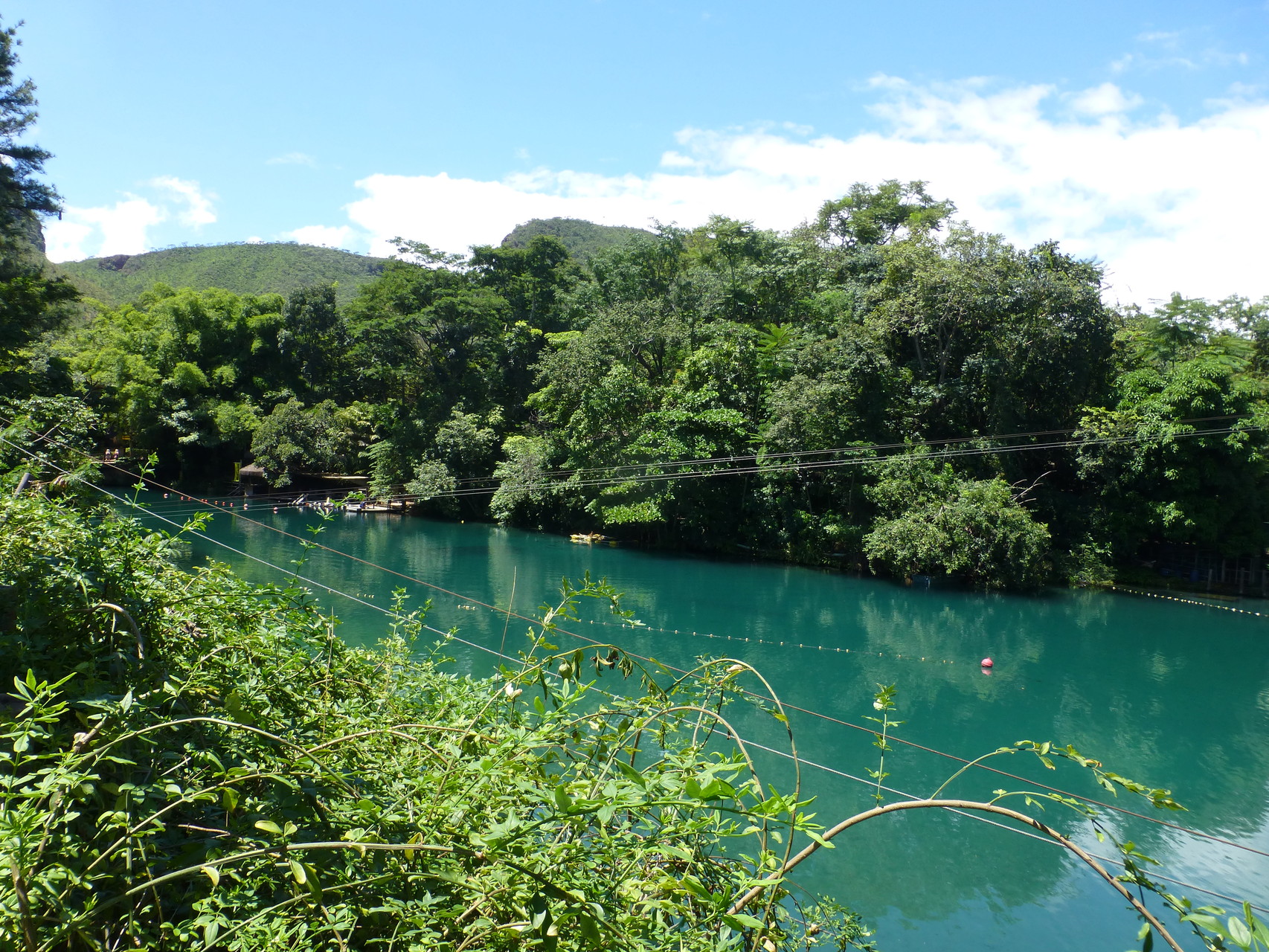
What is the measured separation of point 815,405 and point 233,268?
56.5m

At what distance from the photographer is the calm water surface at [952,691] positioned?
21.2 ft

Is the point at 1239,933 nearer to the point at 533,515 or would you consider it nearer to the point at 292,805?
the point at 292,805

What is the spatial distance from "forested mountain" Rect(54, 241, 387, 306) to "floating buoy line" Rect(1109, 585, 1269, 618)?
164 ft

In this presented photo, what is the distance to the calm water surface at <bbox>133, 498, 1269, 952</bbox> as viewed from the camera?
21.2ft

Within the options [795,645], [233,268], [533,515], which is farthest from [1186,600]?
[233,268]

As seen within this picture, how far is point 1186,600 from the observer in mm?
16578

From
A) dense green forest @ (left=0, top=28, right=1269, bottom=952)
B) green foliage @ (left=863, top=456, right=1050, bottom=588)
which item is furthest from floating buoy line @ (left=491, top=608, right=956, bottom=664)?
green foliage @ (left=863, top=456, right=1050, bottom=588)

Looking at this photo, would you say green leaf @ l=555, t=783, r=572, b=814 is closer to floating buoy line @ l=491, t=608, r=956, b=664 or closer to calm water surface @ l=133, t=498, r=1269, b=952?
calm water surface @ l=133, t=498, r=1269, b=952

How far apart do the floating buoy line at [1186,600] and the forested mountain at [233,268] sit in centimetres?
5003

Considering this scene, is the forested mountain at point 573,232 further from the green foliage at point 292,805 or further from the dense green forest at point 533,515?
the green foliage at point 292,805

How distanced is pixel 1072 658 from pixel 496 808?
44.5 ft

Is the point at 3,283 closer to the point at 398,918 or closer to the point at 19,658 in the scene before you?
the point at 19,658

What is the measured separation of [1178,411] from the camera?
16.5 m

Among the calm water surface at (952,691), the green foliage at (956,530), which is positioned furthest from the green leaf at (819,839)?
the green foliage at (956,530)
